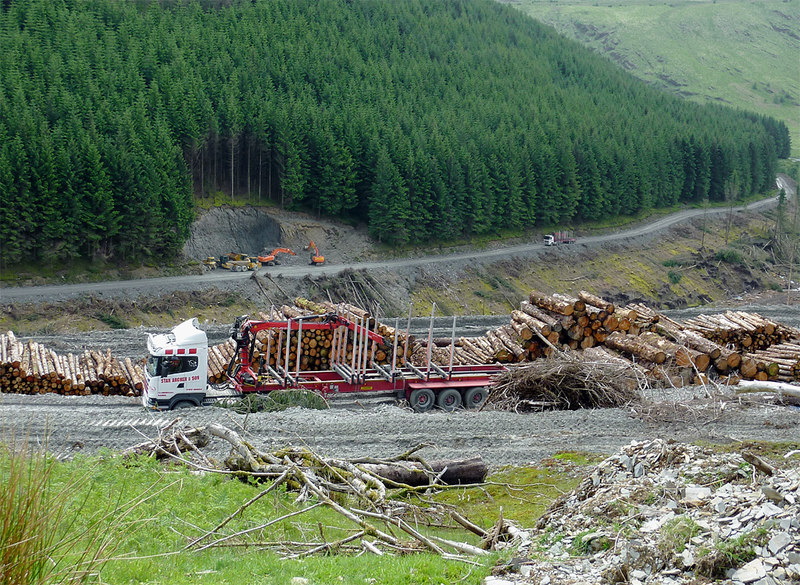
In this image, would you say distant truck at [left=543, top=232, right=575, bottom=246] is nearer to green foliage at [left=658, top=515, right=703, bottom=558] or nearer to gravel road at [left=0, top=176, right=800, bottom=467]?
gravel road at [left=0, top=176, right=800, bottom=467]

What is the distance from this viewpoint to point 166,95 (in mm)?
64188

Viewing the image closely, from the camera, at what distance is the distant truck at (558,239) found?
239ft

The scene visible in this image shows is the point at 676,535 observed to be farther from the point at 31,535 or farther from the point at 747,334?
the point at 747,334

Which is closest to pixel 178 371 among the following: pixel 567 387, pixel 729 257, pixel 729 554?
pixel 567 387

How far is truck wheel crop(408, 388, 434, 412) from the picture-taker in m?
24.1

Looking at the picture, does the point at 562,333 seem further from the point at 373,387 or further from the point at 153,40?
the point at 153,40

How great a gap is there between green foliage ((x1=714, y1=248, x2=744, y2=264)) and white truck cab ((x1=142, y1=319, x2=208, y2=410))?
6493 cm

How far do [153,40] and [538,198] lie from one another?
37.5m

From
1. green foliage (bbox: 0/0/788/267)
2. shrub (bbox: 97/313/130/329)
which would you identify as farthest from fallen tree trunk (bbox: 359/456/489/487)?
green foliage (bbox: 0/0/788/267)

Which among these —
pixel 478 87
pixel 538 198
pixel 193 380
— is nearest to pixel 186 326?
pixel 193 380

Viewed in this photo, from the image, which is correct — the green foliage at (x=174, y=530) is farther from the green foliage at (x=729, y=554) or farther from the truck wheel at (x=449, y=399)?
the truck wheel at (x=449, y=399)

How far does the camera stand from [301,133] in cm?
6681

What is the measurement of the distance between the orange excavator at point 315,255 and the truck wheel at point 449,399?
35440mm

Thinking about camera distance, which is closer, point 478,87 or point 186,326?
point 186,326
